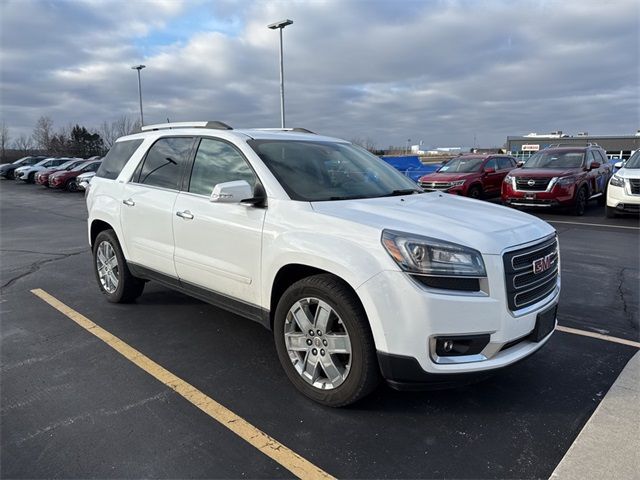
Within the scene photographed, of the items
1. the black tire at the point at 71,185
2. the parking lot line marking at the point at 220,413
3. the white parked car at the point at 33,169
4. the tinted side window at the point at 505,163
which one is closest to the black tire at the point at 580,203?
the tinted side window at the point at 505,163

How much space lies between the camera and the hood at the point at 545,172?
42.8 feet

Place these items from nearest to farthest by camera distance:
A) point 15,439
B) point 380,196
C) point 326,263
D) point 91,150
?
1. point 15,439
2. point 326,263
3. point 380,196
4. point 91,150

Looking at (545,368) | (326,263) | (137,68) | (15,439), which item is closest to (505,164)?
(545,368)

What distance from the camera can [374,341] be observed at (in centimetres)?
290

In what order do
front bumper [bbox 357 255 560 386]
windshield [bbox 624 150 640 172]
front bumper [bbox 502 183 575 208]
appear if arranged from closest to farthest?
1. front bumper [bbox 357 255 560 386]
2. windshield [bbox 624 150 640 172]
3. front bumper [bbox 502 183 575 208]

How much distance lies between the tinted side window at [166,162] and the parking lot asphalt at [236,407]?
1.39 metres

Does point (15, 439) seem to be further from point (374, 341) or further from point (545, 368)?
point (545, 368)

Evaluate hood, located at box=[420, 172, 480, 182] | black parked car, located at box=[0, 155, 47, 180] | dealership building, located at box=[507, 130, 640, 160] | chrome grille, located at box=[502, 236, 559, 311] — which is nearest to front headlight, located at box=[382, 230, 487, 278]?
chrome grille, located at box=[502, 236, 559, 311]

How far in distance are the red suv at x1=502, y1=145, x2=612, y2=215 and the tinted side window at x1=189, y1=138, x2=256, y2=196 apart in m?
11.2

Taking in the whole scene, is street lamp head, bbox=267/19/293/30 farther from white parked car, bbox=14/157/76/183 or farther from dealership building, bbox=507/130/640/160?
dealership building, bbox=507/130/640/160

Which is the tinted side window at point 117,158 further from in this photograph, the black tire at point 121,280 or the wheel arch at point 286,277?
the wheel arch at point 286,277

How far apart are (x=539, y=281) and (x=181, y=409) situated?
8.21 ft

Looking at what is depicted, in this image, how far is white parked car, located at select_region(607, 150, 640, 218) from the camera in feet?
37.3

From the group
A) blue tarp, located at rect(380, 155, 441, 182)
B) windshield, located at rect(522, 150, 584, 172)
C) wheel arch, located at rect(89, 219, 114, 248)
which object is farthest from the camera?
blue tarp, located at rect(380, 155, 441, 182)
